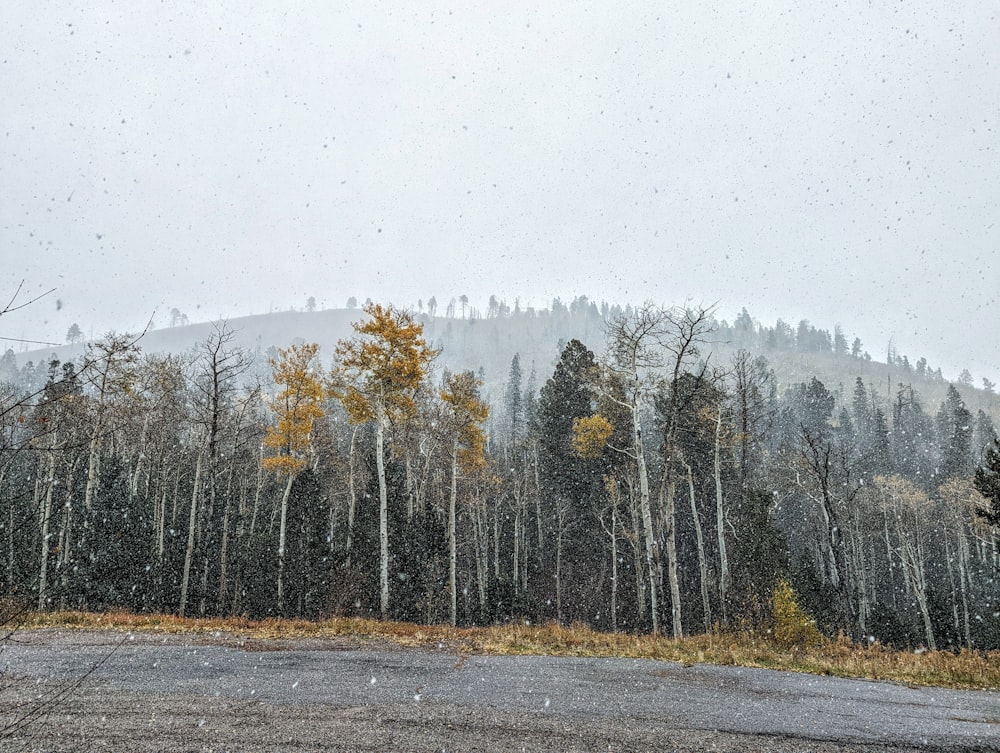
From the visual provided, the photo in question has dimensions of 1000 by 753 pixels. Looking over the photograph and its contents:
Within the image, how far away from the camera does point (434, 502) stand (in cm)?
3225

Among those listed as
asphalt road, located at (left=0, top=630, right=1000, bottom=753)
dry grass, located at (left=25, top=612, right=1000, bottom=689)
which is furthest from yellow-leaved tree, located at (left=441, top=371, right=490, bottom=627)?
asphalt road, located at (left=0, top=630, right=1000, bottom=753)

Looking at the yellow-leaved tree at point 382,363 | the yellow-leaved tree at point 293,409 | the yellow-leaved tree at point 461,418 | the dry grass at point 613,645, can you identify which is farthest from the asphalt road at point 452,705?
the yellow-leaved tree at point 461,418

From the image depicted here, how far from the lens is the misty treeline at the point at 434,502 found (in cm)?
1994

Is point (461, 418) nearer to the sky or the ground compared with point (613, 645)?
nearer to the sky

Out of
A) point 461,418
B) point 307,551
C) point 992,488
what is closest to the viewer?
point 992,488

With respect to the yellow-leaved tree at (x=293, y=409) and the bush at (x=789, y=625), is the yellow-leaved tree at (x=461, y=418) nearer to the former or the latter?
the yellow-leaved tree at (x=293, y=409)

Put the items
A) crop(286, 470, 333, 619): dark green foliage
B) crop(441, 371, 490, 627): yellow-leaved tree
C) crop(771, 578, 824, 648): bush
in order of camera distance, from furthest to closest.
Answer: crop(441, 371, 490, 627): yellow-leaved tree < crop(286, 470, 333, 619): dark green foliage < crop(771, 578, 824, 648): bush

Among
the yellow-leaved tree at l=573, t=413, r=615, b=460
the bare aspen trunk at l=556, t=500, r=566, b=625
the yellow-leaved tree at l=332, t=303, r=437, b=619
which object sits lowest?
the bare aspen trunk at l=556, t=500, r=566, b=625

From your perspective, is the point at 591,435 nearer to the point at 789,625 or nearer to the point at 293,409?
the point at 789,625

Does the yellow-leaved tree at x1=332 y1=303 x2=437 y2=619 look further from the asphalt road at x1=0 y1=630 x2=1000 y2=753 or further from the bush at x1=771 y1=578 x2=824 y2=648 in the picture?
the bush at x1=771 y1=578 x2=824 y2=648

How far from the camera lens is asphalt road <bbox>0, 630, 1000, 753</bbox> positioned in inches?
258

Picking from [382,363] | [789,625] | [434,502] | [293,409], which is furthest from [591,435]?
[293,409]

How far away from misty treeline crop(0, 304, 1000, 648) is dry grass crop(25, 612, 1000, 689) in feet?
9.23

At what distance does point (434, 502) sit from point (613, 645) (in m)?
20.8
